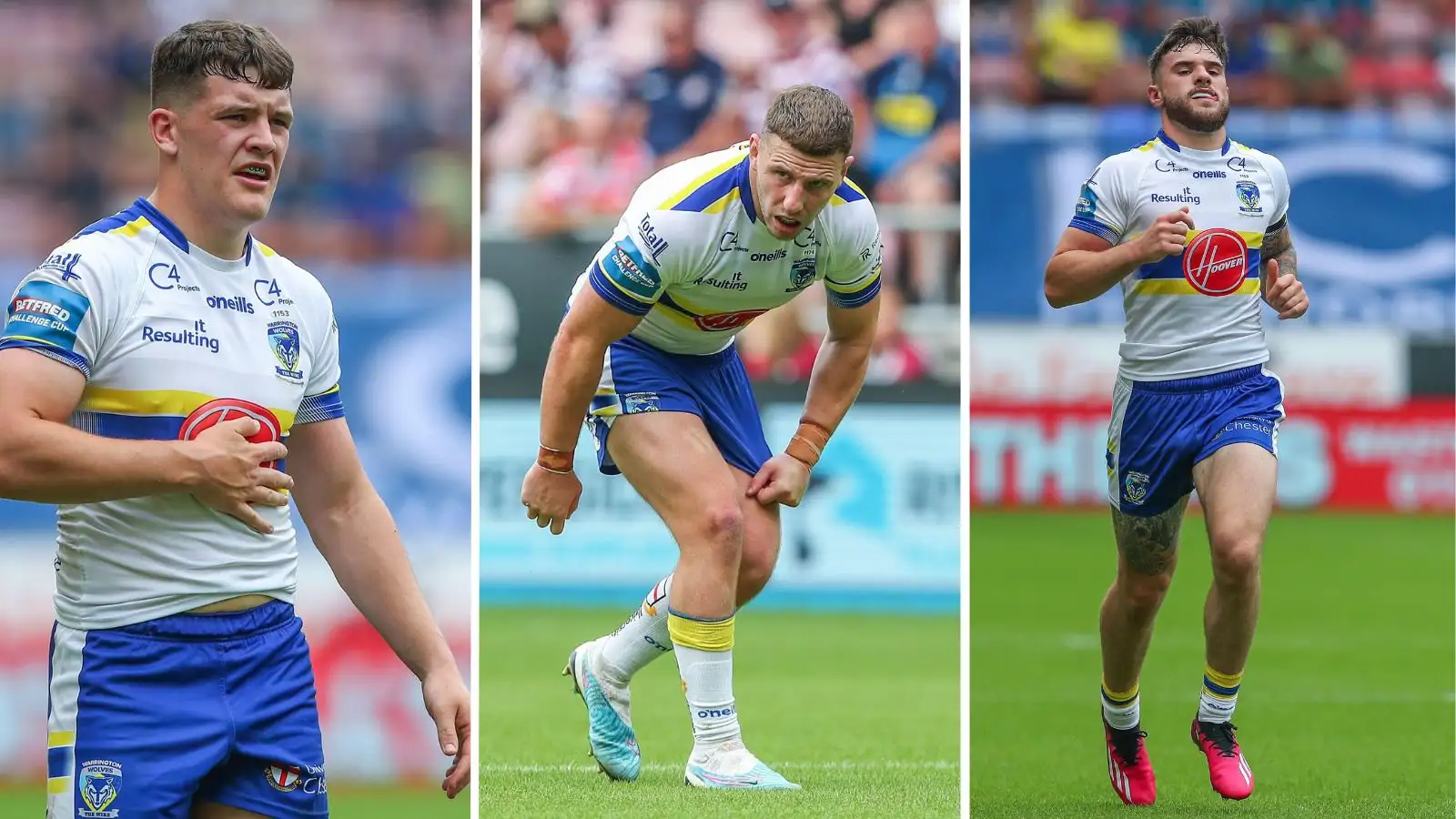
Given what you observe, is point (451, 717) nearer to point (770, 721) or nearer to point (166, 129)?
point (166, 129)

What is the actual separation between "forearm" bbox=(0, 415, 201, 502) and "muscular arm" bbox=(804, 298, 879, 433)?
8.53 feet

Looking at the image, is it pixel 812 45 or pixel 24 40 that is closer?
pixel 24 40

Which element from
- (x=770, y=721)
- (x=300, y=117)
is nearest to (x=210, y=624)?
(x=770, y=721)

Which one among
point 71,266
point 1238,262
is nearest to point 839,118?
point 1238,262

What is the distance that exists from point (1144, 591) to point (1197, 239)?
44.9 inches

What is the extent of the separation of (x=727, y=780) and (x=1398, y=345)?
40.0ft

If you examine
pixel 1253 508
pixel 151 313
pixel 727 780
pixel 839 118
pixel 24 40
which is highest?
pixel 24 40

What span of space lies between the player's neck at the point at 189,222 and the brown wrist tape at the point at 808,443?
86.4 inches

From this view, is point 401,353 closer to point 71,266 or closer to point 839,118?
point 839,118

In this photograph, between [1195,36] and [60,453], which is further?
[1195,36]

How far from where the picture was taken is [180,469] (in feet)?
8.82

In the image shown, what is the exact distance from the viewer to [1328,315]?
15070 millimetres

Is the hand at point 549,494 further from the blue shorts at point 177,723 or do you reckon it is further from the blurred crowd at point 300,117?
the blurred crowd at point 300,117

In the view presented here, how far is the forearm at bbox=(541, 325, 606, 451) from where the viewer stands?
4492mm
